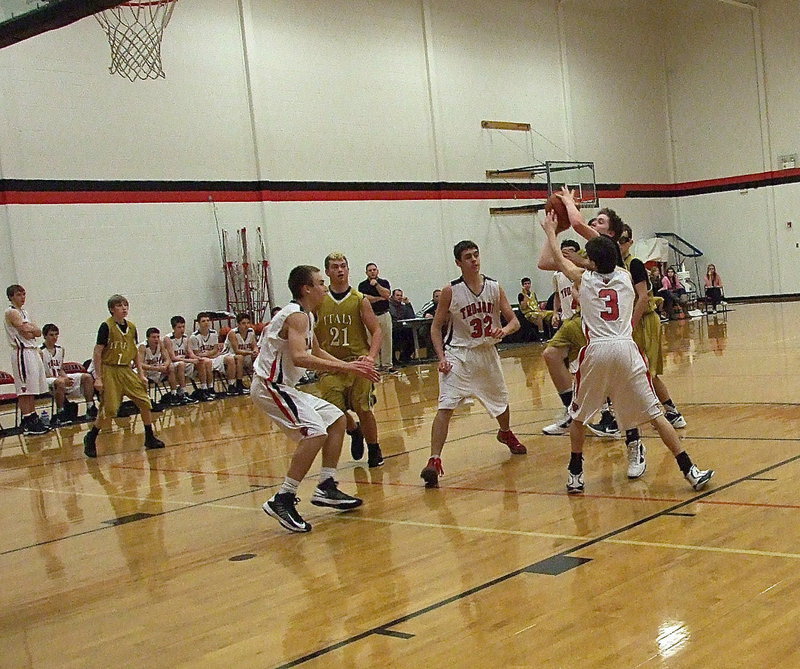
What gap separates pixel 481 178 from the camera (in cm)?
2217

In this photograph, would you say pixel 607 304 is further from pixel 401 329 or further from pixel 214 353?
pixel 401 329

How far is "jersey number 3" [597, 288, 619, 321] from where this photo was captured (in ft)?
19.3

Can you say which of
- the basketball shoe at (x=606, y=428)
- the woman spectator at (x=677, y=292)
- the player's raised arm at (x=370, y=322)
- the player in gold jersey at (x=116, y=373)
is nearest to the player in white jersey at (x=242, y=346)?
the player in gold jersey at (x=116, y=373)

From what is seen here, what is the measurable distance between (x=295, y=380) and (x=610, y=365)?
1.86 m

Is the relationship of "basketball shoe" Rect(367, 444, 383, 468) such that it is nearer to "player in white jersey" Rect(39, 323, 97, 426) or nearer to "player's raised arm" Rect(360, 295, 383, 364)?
"player's raised arm" Rect(360, 295, 383, 364)

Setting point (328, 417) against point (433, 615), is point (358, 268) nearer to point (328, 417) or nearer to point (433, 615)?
point (328, 417)

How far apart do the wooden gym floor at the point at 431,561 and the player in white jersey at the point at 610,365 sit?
1.04ft

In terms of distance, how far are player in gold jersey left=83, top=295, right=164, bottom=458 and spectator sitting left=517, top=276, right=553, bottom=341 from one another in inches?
428

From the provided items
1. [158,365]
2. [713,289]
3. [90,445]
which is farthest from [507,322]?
[713,289]

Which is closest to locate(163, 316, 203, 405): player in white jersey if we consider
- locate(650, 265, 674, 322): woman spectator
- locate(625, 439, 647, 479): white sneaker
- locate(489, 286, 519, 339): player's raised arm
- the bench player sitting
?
the bench player sitting

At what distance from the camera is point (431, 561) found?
4.84 meters

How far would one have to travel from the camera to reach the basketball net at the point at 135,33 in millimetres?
11416

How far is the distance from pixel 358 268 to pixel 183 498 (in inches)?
492

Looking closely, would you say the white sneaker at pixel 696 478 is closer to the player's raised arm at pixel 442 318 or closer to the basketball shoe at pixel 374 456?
the player's raised arm at pixel 442 318
